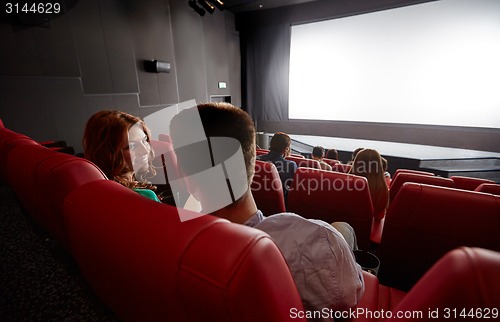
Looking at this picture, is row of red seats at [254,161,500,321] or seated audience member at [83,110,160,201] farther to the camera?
seated audience member at [83,110,160,201]

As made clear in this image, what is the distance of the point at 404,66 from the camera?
6473 mm

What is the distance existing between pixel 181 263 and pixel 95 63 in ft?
16.8

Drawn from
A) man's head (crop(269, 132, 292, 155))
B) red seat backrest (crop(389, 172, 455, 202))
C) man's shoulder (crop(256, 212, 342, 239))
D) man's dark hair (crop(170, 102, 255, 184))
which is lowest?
red seat backrest (crop(389, 172, 455, 202))

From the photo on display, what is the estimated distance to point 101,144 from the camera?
123cm

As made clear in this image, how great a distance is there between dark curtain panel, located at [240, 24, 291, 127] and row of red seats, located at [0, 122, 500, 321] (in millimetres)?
8078

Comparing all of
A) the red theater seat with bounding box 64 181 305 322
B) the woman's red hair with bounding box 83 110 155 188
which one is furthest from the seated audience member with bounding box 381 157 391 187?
the red theater seat with bounding box 64 181 305 322

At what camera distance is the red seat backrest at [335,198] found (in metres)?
1.61

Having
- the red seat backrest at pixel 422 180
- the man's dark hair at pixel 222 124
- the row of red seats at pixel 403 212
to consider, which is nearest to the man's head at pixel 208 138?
the man's dark hair at pixel 222 124

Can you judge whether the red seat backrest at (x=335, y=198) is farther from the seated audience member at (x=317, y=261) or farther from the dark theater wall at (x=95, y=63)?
the dark theater wall at (x=95, y=63)

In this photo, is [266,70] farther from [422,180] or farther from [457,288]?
[457,288]

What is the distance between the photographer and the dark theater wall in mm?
3484

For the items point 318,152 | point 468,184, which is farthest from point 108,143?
point 318,152

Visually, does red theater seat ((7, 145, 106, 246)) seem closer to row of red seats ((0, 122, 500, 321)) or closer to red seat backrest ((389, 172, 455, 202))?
row of red seats ((0, 122, 500, 321))

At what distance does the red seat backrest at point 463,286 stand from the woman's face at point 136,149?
4.30 feet
